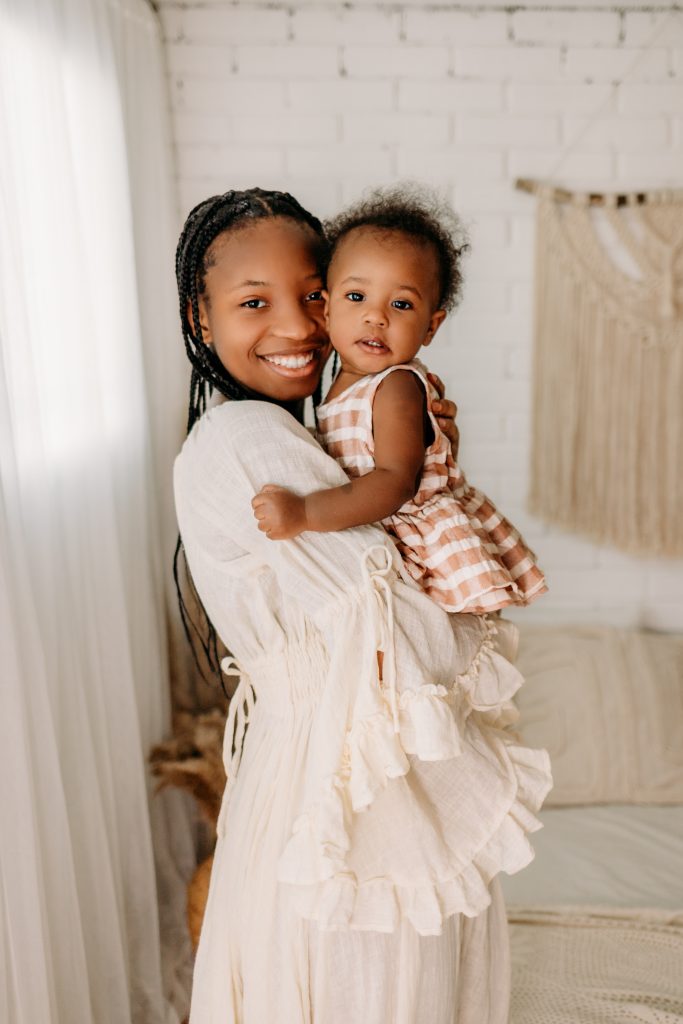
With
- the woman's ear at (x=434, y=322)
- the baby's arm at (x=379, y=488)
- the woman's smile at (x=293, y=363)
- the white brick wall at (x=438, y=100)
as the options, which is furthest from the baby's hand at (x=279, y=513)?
the white brick wall at (x=438, y=100)

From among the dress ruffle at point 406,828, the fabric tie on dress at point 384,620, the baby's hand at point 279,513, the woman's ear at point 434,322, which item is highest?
the woman's ear at point 434,322

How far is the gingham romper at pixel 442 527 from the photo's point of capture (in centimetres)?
99

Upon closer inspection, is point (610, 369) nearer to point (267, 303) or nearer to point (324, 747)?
point (267, 303)

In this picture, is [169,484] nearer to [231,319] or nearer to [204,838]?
[204,838]

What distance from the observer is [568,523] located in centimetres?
250

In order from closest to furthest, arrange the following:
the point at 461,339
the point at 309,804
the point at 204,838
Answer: the point at 309,804 → the point at 204,838 → the point at 461,339

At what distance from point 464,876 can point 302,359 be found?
0.68 m

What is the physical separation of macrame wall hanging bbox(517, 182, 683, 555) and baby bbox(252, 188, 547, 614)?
1212 mm

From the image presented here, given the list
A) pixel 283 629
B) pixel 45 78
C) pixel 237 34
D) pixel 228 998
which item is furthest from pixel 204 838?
pixel 237 34

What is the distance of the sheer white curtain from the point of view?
123 cm

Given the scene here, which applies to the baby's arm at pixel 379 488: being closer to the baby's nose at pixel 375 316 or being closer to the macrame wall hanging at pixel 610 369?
the baby's nose at pixel 375 316

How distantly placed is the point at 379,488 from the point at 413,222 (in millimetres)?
437

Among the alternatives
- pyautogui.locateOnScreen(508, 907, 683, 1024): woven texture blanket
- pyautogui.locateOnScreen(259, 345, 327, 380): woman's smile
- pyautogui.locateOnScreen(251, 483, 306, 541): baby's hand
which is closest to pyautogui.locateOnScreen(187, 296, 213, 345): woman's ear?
pyautogui.locateOnScreen(259, 345, 327, 380): woman's smile

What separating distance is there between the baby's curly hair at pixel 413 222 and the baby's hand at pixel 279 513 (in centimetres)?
43
